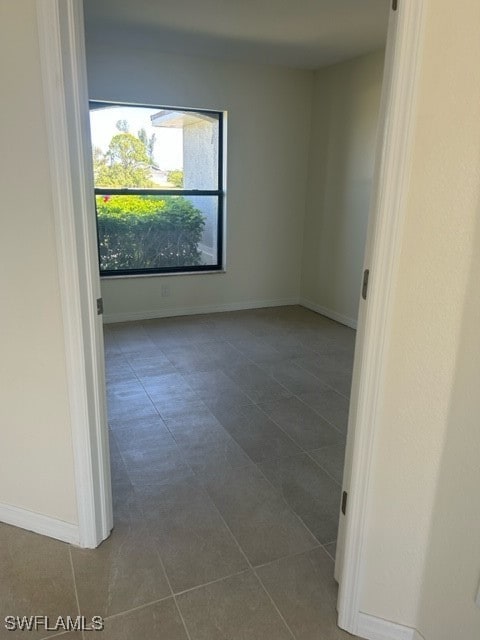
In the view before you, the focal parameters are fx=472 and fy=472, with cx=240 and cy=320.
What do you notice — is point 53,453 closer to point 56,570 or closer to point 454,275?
point 56,570

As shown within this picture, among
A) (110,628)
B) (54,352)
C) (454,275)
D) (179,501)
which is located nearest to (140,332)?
(179,501)

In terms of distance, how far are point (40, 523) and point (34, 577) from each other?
23 cm

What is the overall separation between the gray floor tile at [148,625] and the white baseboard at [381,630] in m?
0.56

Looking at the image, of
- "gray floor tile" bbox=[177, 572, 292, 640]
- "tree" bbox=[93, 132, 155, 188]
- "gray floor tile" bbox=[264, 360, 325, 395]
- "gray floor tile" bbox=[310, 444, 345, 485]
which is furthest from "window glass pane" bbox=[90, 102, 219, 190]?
"gray floor tile" bbox=[177, 572, 292, 640]

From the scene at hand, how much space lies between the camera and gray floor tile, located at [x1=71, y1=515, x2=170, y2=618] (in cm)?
161

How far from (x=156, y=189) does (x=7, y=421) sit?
327 centimetres

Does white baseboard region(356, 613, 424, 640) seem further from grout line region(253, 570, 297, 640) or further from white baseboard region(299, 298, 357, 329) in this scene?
white baseboard region(299, 298, 357, 329)

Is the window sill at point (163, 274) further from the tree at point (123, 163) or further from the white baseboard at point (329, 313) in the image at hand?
the white baseboard at point (329, 313)

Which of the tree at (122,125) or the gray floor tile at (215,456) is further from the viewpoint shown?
the tree at (122,125)

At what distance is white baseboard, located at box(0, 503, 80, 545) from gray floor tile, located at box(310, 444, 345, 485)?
1.21 metres

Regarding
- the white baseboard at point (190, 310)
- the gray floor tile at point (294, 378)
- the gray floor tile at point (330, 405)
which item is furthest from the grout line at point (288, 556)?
the white baseboard at point (190, 310)

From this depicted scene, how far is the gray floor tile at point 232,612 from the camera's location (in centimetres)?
151

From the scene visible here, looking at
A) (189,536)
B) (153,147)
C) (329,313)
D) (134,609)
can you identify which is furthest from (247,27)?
(134,609)

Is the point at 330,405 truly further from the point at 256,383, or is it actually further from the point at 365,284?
the point at 365,284
